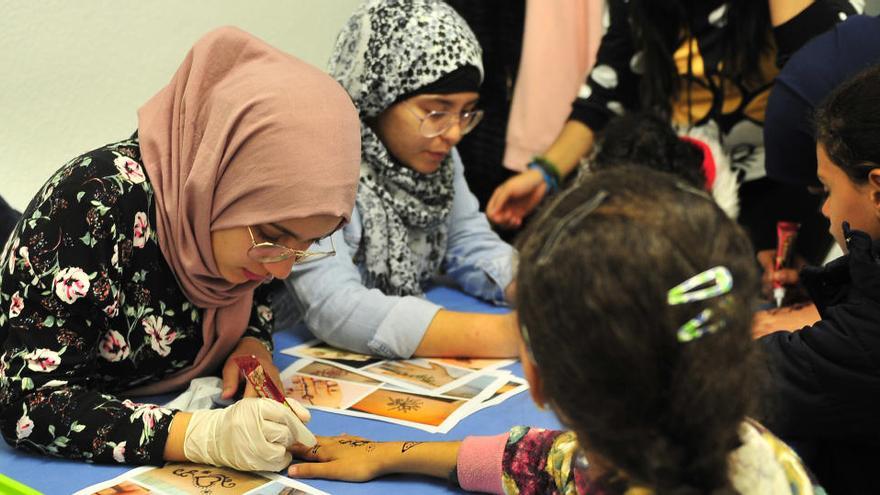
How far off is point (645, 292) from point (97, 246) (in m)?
0.87

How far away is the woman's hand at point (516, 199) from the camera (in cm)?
218

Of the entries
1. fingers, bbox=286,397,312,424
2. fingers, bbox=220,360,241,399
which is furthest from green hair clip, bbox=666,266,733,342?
fingers, bbox=220,360,241,399

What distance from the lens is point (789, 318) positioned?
1.70m

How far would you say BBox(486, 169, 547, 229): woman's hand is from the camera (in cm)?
218

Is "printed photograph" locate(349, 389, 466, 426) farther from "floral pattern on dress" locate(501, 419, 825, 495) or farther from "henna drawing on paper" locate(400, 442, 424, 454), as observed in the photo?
"floral pattern on dress" locate(501, 419, 825, 495)

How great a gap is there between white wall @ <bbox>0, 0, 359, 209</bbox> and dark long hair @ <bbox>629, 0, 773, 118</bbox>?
109 cm

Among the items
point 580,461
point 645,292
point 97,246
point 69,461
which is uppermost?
point 645,292

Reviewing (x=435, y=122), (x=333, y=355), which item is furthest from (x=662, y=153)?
(x=333, y=355)

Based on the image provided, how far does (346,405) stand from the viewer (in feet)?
4.82

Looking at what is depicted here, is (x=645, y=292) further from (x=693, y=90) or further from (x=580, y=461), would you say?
(x=693, y=90)

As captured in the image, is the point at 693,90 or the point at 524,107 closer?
the point at 693,90

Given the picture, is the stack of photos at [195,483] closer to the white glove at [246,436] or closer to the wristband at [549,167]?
the white glove at [246,436]

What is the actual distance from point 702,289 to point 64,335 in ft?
3.07

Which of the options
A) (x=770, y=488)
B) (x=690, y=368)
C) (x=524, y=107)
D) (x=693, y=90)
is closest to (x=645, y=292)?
(x=690, y=368)
